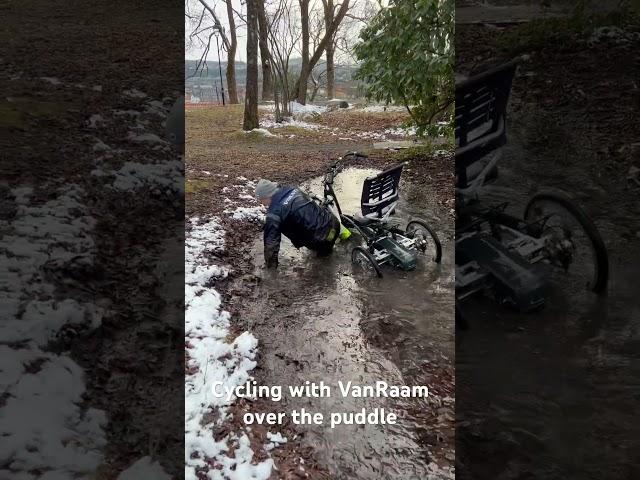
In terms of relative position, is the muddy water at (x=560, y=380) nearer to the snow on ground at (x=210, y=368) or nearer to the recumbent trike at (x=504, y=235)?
the recumbent trike at (x=504, y=235)

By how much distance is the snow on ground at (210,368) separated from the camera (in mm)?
2715

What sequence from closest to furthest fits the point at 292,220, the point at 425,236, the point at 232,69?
1. the point at 292,220
2. the point at 425,236
3. the point at 232,69

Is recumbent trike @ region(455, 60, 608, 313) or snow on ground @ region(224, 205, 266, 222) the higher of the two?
recumbent trike @ region(455, 60, 608, 313)

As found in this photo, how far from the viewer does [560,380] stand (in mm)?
2807

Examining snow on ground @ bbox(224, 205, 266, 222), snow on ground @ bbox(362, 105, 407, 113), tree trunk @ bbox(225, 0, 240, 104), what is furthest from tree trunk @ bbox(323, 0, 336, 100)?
snow on ground @ bbox(224, 205, 266, 222)

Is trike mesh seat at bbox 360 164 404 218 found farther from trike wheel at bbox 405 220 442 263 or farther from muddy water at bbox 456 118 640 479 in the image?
muddy water at bbox 456 118 640 479

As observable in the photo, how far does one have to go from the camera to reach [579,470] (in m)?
2.27

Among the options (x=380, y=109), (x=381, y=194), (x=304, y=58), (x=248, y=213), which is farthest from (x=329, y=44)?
(x=381, y=194)

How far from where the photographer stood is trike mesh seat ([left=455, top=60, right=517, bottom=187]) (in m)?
3.05

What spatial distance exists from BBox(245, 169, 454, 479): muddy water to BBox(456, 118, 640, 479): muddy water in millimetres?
261

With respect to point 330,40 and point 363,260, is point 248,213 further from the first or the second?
point 330,40

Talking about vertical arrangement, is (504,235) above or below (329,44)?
below

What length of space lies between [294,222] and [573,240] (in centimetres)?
267

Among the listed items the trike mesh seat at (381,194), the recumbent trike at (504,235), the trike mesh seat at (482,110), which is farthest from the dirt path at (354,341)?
the trike mesh seat at (482,110)
